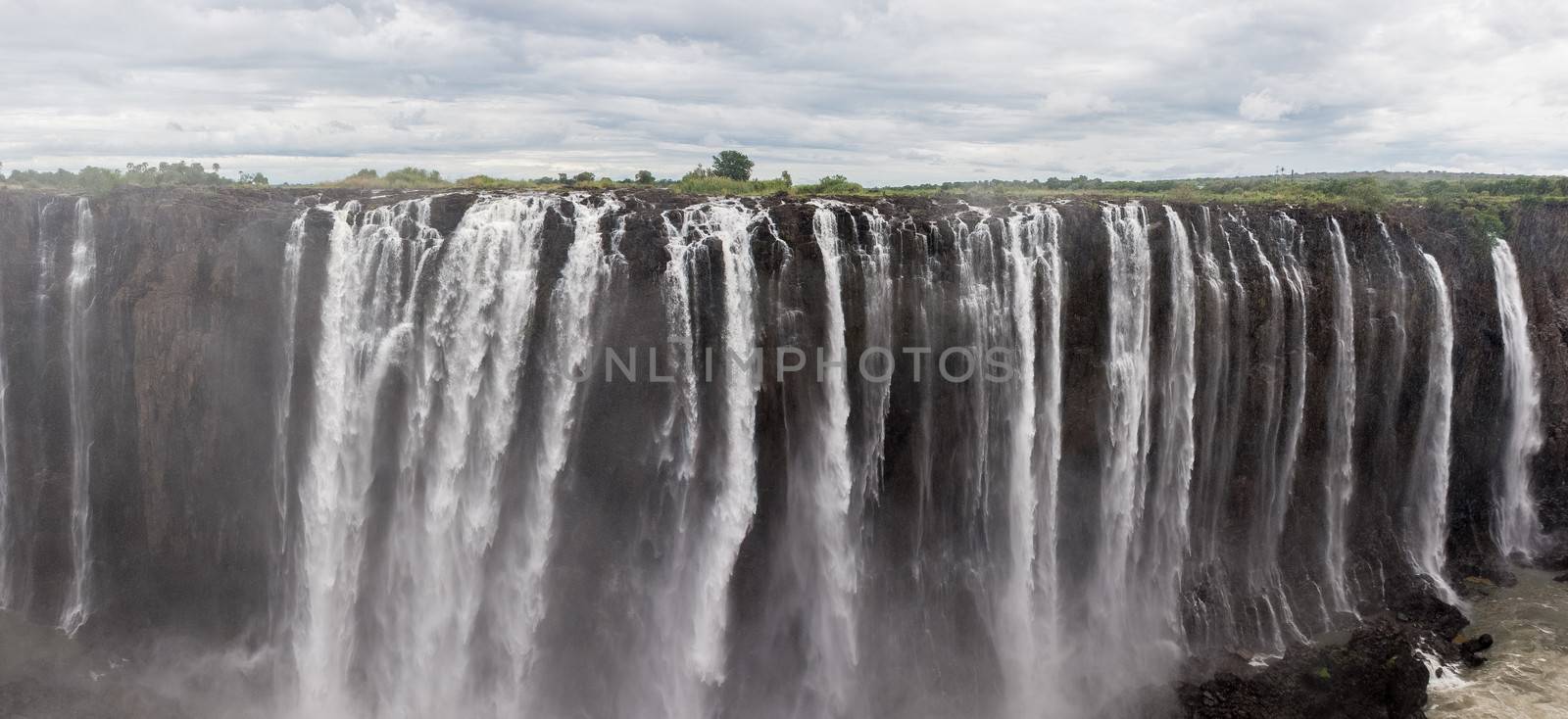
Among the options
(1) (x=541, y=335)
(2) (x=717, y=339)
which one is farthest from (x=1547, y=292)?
(1) (x=541, y=335)

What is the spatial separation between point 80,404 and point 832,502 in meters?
19.5

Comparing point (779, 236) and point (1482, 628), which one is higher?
point (779, 236)

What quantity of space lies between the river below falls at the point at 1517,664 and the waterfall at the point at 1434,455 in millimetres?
1512

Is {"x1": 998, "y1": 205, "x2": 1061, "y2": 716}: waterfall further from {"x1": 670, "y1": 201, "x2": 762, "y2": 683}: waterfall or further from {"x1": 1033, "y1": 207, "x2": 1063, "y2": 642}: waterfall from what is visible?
{"x1": 670, "y1": 201, "x2": 762, "y2": 683}: waterfall

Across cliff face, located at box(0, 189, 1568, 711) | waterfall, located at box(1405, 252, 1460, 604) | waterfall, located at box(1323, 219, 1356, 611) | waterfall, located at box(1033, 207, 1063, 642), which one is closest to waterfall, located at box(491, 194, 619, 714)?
cliff face, located at box(0, 189, 1568, 711)

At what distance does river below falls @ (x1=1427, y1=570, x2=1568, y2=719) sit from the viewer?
752 inches

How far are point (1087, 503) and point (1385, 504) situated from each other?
983cm

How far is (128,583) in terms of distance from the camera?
834 inches

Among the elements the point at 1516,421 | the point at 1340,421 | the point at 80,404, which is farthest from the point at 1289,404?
the point at 80,404

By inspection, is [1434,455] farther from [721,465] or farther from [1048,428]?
[721,465]

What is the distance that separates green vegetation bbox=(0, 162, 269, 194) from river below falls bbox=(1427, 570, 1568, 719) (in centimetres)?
3409

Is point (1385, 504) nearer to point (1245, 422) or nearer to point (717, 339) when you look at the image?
point (1245, 422)

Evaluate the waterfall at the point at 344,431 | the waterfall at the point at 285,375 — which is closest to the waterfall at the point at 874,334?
the waterfall at the point at 344,431

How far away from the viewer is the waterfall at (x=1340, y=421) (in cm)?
2314
